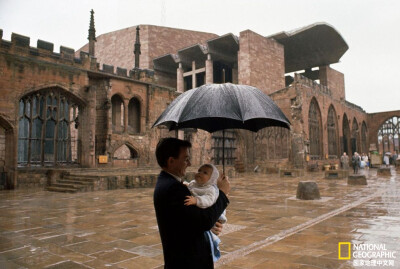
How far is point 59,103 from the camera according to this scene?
49.5ft

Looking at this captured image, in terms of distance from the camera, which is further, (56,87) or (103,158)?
(103,158)

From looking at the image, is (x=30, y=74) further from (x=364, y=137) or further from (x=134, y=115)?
(x=364, y=137)

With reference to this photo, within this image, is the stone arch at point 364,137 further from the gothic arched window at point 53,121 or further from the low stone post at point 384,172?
the gothic arched window at point 53,121

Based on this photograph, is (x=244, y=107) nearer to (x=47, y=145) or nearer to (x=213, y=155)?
(x=47, y=145)

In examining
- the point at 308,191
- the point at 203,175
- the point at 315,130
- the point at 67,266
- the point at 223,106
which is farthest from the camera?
the point at 315,130

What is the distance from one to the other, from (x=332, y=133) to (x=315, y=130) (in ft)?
14.4

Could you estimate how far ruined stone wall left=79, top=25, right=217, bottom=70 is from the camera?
35.4 m

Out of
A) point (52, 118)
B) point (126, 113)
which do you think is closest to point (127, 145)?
point (126, 113)

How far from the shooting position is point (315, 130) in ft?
85.7

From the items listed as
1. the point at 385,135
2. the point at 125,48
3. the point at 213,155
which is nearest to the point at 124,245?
the point at 213,155

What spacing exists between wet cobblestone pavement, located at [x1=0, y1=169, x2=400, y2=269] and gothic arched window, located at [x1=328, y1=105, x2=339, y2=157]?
878 inches

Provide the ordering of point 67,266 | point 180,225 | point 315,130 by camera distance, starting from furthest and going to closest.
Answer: point 315,130 → point 67,266 → point 180,225

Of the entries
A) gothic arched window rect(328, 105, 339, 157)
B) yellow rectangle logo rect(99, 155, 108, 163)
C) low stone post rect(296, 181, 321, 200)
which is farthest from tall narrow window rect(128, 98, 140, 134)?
gothic arched window rect(328, 105, 339, 157)

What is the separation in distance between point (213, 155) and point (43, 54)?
1427cm
